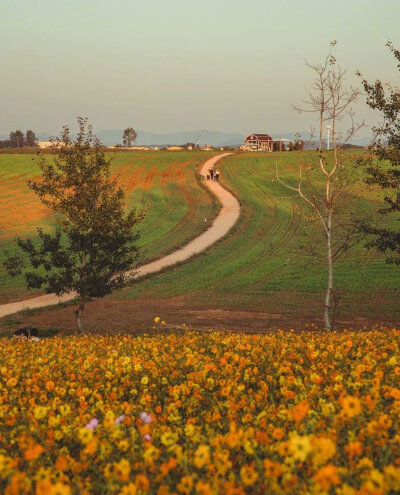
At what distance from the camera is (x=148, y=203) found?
63.5 m

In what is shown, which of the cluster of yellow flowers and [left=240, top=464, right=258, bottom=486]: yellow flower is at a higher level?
[left=240, top=464, right=258, bottom=486]: yellow flower

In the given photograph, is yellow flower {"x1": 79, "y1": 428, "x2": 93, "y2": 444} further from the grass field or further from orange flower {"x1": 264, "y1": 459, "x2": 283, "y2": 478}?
the grass field

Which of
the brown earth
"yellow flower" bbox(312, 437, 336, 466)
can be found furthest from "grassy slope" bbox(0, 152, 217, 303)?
"yellow flower" bbox(312, 437, 336, 466)

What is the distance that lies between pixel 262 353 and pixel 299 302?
2307cm

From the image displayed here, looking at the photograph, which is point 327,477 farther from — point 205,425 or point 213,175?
point 213,175

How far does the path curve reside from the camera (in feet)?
103

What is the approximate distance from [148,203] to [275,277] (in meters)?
30.2

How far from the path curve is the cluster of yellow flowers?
16376 millimetres

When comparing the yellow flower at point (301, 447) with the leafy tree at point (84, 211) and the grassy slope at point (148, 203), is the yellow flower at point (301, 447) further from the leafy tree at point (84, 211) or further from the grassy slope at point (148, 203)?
the grassy slope at point (148, 203)

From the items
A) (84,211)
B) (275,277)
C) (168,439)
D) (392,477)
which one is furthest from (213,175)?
(392,477)

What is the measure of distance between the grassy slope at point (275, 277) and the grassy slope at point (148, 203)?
5.11 metres

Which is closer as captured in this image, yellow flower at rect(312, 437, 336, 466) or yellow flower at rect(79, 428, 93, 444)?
yellow flower at rect(312, 437, 336, 466)

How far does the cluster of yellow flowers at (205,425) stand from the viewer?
3.27m

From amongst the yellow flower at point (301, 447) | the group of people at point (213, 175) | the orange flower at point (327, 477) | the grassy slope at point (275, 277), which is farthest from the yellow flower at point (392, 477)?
the group of people at point (213, 175)
